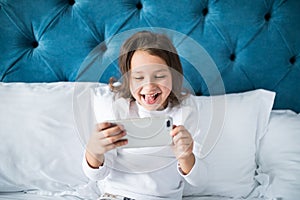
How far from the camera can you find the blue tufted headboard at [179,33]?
1.31 m

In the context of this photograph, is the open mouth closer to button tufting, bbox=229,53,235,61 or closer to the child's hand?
the child's hand

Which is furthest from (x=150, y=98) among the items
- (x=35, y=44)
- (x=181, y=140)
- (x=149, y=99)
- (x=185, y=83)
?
(x=35, y=44)

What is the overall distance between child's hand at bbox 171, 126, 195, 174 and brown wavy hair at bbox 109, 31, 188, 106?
141mm

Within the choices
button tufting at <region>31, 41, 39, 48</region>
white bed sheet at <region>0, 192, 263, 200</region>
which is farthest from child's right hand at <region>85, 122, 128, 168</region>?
button tufting at <region>31, 41, 39, 48</region>

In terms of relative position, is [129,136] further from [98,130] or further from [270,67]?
[270,67]

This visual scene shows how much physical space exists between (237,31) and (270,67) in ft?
0.54

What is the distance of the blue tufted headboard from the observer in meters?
1.31

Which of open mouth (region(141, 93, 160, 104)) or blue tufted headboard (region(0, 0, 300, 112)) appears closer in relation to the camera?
open mouth (region(141, 93, 160, 104))

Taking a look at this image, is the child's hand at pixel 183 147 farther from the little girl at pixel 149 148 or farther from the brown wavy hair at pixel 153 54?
the brown wavy hair at pixel 153 54

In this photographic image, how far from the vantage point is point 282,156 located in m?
1.14

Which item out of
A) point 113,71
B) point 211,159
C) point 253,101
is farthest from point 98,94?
point 253,101

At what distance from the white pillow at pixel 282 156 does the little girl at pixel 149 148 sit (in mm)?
259

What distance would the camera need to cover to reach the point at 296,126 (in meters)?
1.20

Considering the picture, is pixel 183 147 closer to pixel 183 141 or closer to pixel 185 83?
pixel 183 141
